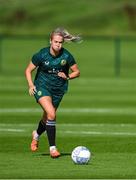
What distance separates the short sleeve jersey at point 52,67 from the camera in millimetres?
15836

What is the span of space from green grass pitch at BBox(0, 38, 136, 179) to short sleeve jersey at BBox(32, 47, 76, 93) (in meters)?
1.14

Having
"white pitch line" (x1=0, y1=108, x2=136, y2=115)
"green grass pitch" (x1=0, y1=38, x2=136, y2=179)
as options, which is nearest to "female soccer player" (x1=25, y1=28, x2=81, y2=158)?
"green grass pitch" (x1=0, y1=38, x2=136, y2=179)

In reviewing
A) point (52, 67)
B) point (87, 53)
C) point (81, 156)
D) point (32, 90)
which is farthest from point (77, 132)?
point (87, 53)

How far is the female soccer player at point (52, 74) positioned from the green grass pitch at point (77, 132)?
77 cm

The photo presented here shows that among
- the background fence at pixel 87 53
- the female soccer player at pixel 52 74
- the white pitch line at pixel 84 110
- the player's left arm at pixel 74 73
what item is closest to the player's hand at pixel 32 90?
the female soccer player at pixel 52 74

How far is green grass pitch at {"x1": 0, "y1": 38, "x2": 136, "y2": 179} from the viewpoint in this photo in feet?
45.6

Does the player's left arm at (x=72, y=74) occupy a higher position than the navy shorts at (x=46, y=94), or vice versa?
the player's left arm at (x=72, y=74)

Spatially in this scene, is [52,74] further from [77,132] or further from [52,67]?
[77,132]

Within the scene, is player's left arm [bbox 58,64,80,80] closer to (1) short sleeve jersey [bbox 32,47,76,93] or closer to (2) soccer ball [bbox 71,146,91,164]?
(1) short sleeve jersey [bbox 32,47,76,93]

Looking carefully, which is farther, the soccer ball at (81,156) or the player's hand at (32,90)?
the player's hand at (32,90)

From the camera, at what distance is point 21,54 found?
223 feet

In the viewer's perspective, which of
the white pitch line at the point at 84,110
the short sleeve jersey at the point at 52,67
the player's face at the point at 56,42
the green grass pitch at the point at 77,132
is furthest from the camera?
the white pitch line at the point at 84,110

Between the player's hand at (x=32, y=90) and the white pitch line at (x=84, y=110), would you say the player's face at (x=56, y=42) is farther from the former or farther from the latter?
the white pitch line at (x=84, y=110)

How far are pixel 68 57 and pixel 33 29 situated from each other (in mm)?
74672
